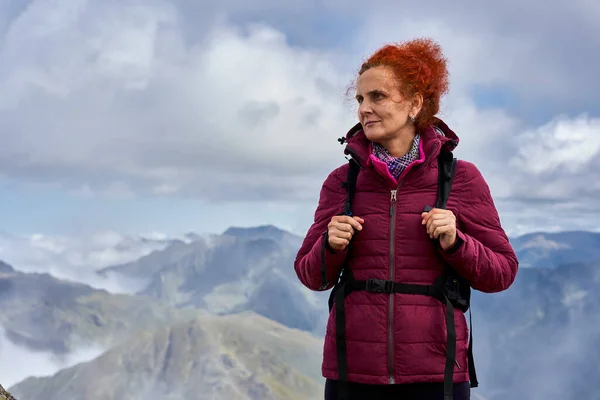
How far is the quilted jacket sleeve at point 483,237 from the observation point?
4023 millimetres

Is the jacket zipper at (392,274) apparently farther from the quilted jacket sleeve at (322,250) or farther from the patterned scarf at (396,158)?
the quilted jacket sleeve at (322,250)

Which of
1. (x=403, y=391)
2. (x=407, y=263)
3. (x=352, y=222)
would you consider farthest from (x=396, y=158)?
(x=403, y=391)

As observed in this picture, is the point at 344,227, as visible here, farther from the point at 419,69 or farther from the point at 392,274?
the point at 419,69

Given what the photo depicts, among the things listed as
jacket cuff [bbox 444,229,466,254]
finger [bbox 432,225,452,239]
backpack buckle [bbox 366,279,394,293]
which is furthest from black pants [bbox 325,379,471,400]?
finger [bbox 432,225,452,239]

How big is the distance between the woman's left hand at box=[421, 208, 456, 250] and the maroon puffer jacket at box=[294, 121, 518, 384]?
8cm

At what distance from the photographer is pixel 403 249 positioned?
4.08 meters

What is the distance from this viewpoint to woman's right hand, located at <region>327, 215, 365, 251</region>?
398cm

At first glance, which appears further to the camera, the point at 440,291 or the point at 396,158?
the point at 396,158

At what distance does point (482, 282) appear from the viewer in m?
4.07

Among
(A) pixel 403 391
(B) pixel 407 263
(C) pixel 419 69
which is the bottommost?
(A) pixel 403 391

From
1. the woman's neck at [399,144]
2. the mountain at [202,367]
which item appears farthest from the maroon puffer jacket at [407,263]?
the mountain at [202,367]

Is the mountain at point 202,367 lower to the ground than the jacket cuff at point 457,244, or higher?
lower

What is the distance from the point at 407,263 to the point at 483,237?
51cm

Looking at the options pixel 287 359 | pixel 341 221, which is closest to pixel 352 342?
pixel 341 221
